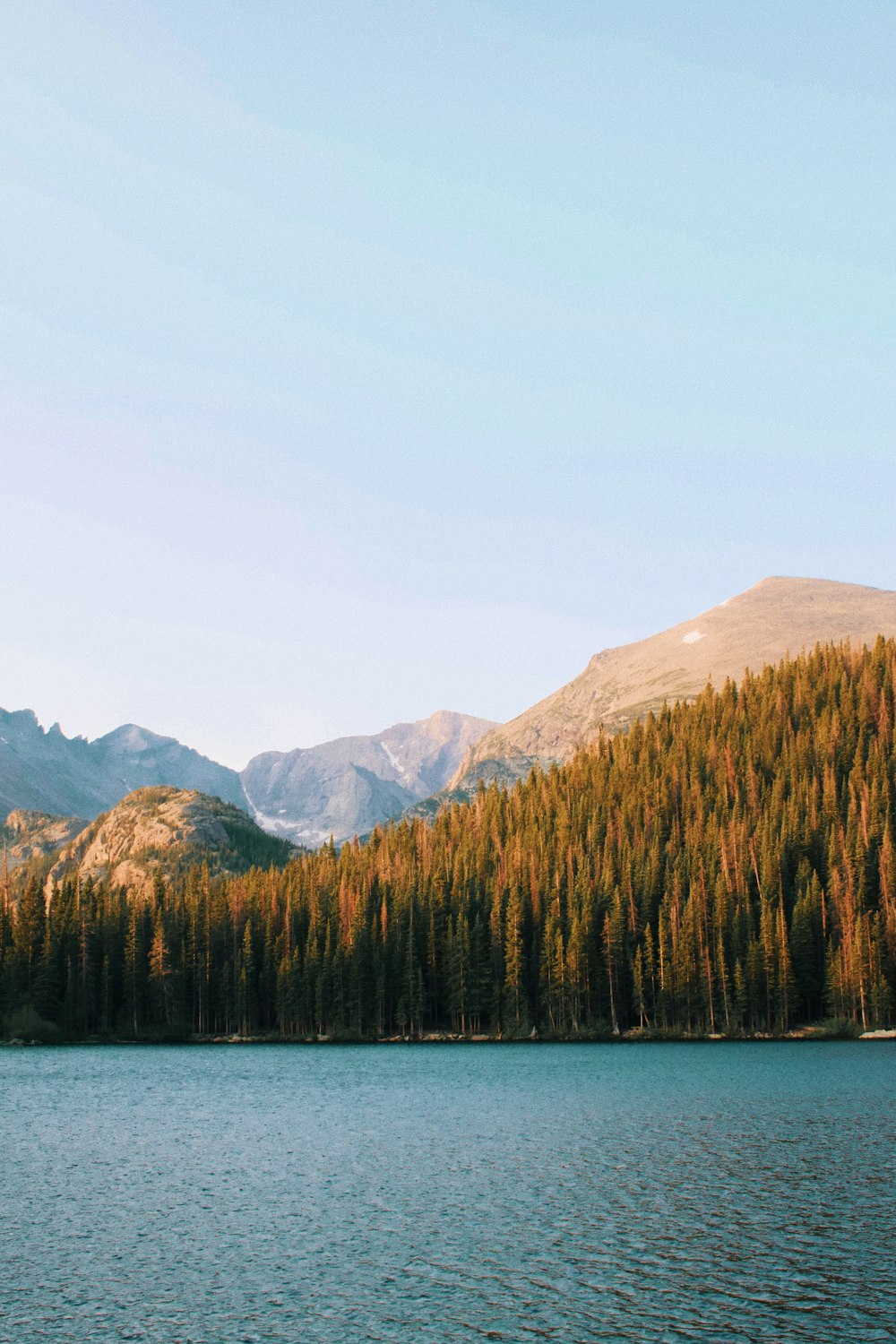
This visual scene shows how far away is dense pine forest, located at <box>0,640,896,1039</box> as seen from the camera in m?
157

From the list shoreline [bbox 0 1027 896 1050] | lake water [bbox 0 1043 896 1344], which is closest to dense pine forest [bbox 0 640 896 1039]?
shoreline [bbox 0 1027 896 1050]

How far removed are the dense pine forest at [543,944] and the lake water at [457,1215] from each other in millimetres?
64146

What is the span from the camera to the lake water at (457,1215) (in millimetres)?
34062

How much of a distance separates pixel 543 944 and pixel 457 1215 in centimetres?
12358

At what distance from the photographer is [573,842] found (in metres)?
196

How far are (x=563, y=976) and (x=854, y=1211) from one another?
388 feet

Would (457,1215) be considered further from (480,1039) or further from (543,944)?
(543,944)

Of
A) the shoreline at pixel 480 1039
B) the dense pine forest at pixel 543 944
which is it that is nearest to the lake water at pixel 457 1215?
the shoreline at pixel 480 1039

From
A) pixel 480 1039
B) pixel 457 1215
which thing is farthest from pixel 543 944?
pixel 457 1215

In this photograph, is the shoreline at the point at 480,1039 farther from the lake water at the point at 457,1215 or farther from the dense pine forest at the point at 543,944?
the lake water at the point at 457,1215

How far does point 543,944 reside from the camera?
169 m

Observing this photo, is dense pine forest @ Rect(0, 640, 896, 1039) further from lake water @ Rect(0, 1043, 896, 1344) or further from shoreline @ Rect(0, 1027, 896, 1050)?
lake water @ Rect(0, 1043, 896, 1344)

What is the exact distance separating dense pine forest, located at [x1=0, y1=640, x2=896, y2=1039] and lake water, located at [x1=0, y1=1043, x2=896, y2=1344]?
6415 centimetres

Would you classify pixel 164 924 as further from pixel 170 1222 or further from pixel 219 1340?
pixel 219 1340
